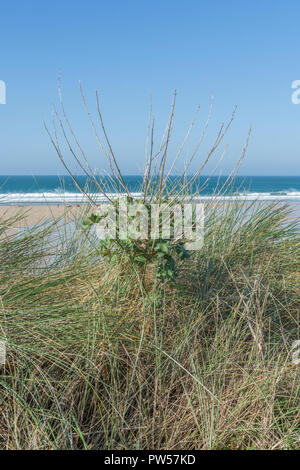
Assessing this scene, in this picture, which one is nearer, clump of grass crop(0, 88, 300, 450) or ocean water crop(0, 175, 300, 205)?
clump of grass crop(0, 88, 300, 450)

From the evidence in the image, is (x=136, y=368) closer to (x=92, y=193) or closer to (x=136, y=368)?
(x=136, y=368)

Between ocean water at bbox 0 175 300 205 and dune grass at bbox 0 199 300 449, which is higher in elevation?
ocean water at bbox 0 175 300 205

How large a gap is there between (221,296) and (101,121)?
3.61 feet

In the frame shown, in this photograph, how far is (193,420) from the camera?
5.19ft

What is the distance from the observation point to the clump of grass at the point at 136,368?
4.94 ft

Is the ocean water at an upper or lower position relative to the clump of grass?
upper

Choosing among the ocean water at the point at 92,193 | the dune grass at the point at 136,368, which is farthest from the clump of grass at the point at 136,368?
the ocean water at the point at 92,193

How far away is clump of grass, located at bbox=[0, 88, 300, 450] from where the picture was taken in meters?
1.51

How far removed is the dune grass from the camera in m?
1.51

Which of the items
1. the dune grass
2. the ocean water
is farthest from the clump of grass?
the ocean water

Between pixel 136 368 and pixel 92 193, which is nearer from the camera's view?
pixel 136 368

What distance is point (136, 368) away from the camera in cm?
177

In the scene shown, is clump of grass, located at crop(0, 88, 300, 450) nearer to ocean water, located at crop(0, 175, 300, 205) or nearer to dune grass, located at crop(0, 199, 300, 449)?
dune grass, located at crop(0, 199, 300, 449)

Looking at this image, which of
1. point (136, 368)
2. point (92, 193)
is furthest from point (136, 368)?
point (92, 193)
